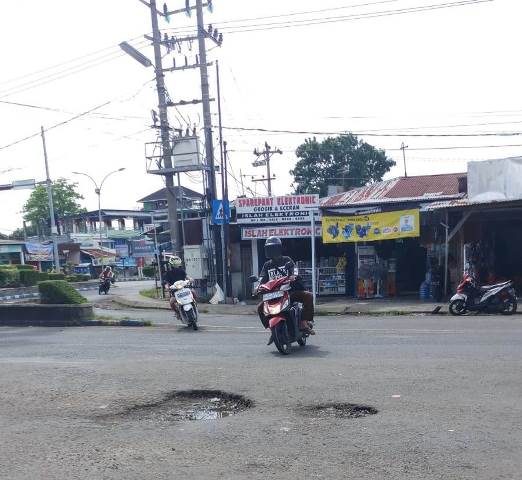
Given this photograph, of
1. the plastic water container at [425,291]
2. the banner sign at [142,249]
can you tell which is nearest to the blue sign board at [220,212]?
the plastic water container at [425,291]

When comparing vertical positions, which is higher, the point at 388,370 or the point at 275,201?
the point at 275,201

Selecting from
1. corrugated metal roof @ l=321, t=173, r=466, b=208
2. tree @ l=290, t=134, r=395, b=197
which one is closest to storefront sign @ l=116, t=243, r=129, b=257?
tree @ l=290, t=134, r=395, b=197

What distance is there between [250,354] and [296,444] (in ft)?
14.8

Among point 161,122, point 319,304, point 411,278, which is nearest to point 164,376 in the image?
point 319,304

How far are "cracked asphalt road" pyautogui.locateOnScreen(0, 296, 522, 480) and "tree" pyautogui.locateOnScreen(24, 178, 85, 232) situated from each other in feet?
250

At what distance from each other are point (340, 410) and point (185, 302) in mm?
8353

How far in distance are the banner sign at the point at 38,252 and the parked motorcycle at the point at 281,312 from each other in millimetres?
55121

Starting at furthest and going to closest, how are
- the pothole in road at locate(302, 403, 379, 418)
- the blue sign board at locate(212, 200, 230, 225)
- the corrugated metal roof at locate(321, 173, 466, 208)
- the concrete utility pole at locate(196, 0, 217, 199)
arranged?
the concrete utility pole at locate(196, 0, 217, 199), the blue sign board at locate(212, 200, 230, 225), the corrugated metal roof at locate(321, 173, 466, 208), the pothole in road at locate(302, 403, 379, 418)

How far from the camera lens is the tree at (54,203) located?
82938mm

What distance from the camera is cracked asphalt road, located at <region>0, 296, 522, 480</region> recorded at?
464 centimetres

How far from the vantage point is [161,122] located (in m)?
25.3

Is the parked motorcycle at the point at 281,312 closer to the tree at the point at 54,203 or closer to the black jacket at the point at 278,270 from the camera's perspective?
the black jacket at the point at 278,270

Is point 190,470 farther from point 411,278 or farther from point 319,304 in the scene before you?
point 411,278

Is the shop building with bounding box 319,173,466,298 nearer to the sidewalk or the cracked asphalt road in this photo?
the sidewalk
